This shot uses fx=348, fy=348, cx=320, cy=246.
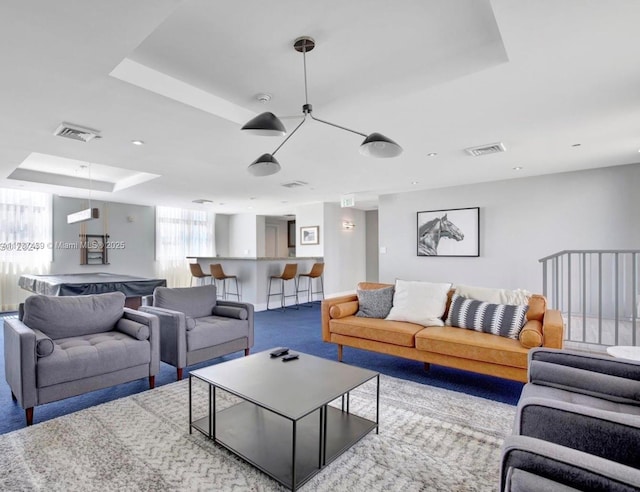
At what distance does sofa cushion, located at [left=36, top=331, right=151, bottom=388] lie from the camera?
232 cm

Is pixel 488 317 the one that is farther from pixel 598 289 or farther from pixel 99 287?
pixel 99 287

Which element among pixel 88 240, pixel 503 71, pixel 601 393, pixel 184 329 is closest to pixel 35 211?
pixel 88 240

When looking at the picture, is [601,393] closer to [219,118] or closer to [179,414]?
[179,414]

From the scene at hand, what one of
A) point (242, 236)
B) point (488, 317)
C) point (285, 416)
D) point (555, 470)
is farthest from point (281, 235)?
point (555, 470)

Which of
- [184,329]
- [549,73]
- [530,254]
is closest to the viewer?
[549,73]

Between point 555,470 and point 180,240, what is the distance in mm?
8975

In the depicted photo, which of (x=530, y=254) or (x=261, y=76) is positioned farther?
(x=530, y=254)

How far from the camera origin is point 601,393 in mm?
1703

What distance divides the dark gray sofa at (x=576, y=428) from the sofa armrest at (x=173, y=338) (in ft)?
8.52

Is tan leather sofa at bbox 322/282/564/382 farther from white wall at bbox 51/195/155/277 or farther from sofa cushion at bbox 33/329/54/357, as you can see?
white wall at bbox 51/195/155/277

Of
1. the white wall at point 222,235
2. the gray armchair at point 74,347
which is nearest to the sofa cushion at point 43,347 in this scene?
the gray armchair at point 74,347

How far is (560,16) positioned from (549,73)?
2.15 feet

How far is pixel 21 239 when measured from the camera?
253 inches

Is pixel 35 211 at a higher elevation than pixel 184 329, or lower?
higher
